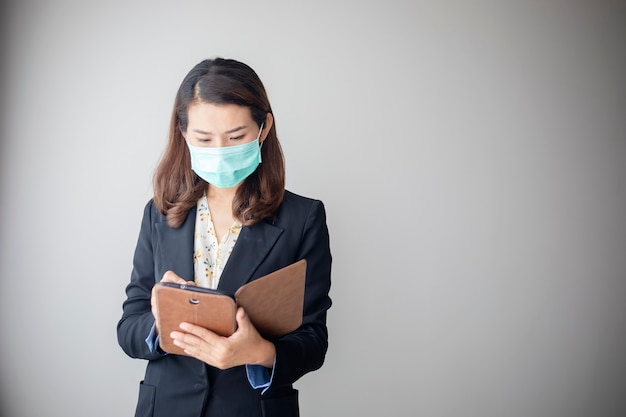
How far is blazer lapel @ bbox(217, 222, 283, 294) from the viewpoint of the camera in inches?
56.7

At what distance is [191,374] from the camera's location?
146 cm

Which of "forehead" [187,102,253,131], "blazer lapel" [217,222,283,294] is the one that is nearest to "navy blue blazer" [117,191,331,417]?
"blazer lapel" [217,222,283,294]

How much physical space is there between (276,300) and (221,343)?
0.49 ft

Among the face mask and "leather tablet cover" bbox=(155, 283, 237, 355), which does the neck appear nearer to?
the face mask

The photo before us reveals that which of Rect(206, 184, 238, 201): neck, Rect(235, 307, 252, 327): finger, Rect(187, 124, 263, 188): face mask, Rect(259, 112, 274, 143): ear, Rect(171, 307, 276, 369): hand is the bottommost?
Rect(171, 307, 276, 369): hand

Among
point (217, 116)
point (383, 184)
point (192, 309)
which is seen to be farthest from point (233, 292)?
point (383, 184)

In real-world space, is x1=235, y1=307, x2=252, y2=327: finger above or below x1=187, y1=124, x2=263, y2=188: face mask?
below

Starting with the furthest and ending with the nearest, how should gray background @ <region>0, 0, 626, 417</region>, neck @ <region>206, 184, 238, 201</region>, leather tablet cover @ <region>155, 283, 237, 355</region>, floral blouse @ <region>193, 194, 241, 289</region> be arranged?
gray background @ <region>0, 0, 626, 417</region>, neck @ <region>206, 184, 238, 201</region>, floral blouse @ <region>193, 194, 241, 289</region>, leather tablet cover @ <region>155, 283, 237, 355</region>

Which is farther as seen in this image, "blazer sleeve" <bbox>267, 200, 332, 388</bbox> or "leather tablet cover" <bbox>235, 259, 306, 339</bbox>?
"blazer sleeve" <bbox>267, 200, 332, 388</bbox>

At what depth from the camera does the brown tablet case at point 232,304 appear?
121cm

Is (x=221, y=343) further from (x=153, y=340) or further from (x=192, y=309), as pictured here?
(x=153, y=340)

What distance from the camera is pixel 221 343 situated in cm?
125

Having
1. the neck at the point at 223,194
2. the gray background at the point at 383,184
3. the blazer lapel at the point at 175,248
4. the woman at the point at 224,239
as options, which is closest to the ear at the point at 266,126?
the woman at the point at 224,239

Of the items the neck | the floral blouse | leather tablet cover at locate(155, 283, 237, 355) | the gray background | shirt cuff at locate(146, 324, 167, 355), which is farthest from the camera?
the gray background
